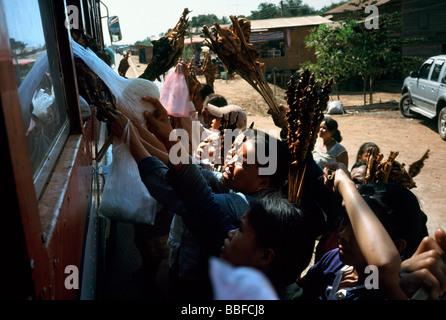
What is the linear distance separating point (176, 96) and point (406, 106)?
492 inches

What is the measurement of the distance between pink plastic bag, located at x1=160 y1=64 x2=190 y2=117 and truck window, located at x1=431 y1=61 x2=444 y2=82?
31.6 ft

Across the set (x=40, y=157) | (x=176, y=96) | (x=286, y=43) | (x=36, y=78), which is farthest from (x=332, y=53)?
(x=40, y=157)

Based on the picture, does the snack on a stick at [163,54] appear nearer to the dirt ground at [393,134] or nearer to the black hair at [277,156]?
the black hair at [277,156]

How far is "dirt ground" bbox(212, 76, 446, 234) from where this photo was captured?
634 cm

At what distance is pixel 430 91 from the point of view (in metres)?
11.1

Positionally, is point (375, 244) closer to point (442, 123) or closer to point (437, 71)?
point (442, 123)

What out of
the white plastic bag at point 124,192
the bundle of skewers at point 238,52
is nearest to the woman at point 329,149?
the bundle of skewers at point 238,52

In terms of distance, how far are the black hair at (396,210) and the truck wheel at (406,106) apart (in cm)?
1301

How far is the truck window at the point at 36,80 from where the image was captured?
1.27 meters

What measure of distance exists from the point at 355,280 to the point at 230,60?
4.91ft
